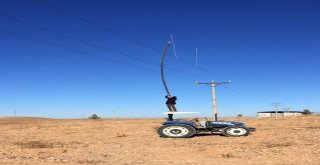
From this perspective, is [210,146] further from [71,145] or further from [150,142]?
[71,145]

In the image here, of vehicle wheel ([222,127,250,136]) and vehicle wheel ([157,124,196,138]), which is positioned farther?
vehicle wheel ([222,127,250,136])

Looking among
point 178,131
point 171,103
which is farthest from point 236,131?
point 171,103

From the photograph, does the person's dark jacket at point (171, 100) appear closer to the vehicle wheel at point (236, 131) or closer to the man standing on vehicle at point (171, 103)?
the man standing on vehicle at point (171, 103)

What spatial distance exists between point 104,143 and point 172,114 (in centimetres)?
564

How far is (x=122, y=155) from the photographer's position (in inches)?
672

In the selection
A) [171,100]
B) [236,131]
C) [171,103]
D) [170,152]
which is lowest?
[170,152]

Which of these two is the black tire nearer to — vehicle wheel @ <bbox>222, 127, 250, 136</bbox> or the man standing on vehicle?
vehicle wheel @ <bbox>222, 127, 250, 136</bbox>

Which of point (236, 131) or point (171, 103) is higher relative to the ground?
point (171, 103)

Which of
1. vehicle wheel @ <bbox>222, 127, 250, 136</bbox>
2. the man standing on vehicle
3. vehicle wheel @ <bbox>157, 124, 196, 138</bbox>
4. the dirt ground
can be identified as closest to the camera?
the dirt ground

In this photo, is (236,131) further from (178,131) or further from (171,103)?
(171,103)

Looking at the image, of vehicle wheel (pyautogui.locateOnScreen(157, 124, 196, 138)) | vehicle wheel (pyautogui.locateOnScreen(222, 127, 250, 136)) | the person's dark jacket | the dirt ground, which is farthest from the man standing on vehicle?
vehicle wheel (pyautogui.locateOnScreen(222, 127, 250, 136))

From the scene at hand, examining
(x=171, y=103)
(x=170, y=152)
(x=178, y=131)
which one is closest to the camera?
(x=170, y=152)

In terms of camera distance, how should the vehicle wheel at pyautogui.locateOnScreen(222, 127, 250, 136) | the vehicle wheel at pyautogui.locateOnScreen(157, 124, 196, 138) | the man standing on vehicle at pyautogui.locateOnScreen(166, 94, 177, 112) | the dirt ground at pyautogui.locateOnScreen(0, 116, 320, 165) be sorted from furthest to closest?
the man standing on vehicle at pyautogui.locateOnScreen(166, 94, 177, 112)
the vehicle wheel at pyautogui.locateOnScreen(222, 127, 250, 136)
the vehicle wheel at pyautogui.locateOnScreen(157, 124, 196, 138)
the dirt ground at pyautogui.locateOnScreen(0, 116, 320, 165)

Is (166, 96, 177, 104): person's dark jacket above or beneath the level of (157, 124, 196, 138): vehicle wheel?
above
